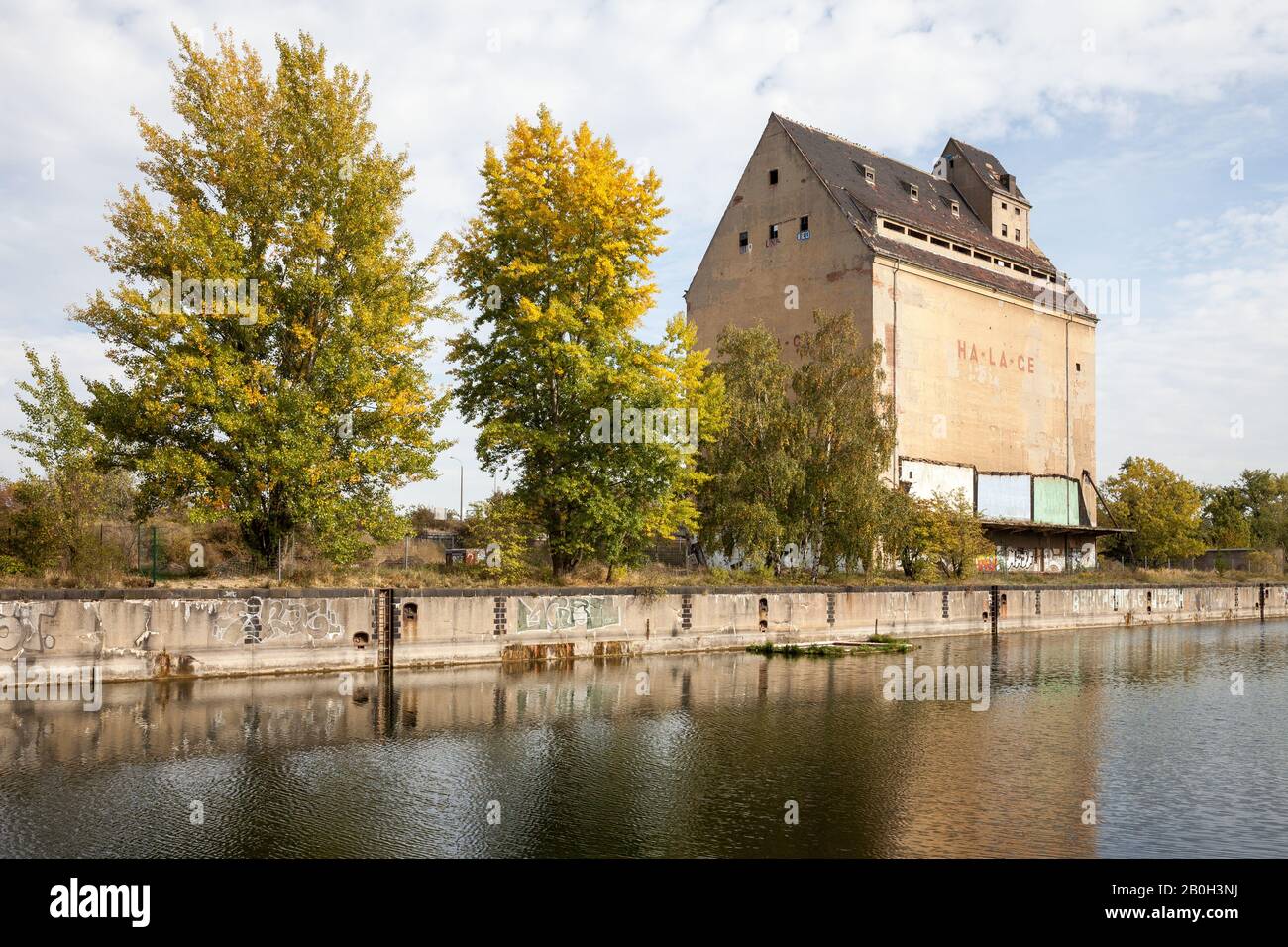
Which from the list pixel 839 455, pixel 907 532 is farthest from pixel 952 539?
pixel 839 455

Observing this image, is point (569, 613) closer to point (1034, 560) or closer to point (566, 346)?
point (566, 346)

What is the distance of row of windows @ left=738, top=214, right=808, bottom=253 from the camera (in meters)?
59.4

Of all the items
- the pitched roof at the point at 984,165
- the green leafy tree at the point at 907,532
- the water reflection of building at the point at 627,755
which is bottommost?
the water reflection of building at the point at 627,755

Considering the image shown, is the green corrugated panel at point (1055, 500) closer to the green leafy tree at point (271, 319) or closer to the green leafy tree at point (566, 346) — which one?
the green leafy tree at point (566, 346)

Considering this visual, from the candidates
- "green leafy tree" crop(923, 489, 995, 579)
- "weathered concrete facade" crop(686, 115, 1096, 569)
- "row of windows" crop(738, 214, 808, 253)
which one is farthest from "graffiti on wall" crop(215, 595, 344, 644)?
"row of windows" crop(738, 214, 808, 253)

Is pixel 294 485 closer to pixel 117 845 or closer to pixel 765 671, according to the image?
pixel 765 671

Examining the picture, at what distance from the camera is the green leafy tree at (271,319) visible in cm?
2806

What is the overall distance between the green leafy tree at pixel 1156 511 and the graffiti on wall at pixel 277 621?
67.3 metres

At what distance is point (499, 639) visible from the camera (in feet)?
99.3

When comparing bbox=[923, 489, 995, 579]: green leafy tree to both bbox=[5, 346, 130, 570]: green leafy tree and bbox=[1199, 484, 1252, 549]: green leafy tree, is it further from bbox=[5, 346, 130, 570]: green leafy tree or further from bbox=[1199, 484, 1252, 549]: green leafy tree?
bbox=[1199, 484, 1252, 549]: green leafy tree

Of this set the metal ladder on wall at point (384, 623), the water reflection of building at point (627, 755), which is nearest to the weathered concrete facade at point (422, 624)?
the metal ladder on wall at point (384, 623)

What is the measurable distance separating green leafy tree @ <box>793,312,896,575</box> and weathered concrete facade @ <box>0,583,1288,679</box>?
2.76m

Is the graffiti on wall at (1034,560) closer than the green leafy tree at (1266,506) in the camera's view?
Yes
